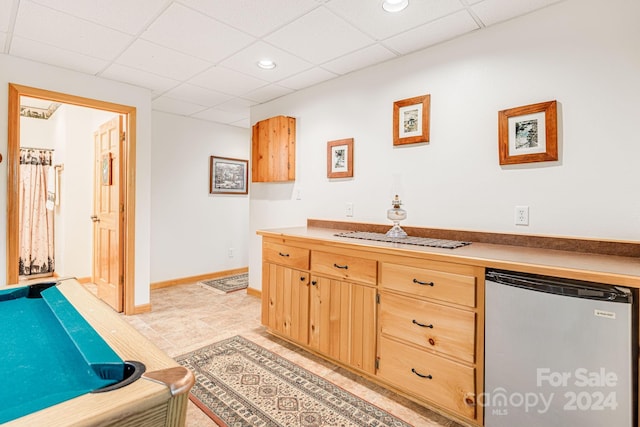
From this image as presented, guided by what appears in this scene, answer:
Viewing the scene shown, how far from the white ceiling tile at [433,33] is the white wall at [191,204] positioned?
11.1 feet

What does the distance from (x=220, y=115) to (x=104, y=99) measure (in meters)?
1.57

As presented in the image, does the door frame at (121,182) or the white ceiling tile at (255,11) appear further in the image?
the door frame at (121,182)

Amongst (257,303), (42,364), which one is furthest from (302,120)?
(42,364)

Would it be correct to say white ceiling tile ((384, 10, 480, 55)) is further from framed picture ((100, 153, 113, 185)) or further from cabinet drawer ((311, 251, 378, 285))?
framed picture ((100, 153, 113, 185))

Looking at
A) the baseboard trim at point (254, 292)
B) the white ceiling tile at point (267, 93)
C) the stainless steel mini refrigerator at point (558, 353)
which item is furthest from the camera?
the baseboard trim at point (254, 292)

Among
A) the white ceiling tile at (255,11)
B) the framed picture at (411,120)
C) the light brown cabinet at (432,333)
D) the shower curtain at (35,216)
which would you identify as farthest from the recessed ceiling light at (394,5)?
the shower curtain at (35,216)

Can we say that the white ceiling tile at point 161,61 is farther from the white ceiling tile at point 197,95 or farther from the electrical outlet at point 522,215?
the electrical outlet at point 522,215

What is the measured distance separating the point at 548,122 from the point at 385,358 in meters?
1.77

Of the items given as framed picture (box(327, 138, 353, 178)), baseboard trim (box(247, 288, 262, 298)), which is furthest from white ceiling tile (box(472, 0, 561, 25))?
baseboard trim (box(247, 288, 262, 298))

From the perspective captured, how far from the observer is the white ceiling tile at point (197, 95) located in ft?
11.4

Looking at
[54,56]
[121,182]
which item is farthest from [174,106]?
[54,56]

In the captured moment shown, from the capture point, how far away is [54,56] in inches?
107

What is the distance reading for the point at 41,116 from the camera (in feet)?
16.4

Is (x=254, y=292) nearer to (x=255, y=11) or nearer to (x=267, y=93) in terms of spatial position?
(x=267, y=93)
